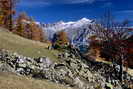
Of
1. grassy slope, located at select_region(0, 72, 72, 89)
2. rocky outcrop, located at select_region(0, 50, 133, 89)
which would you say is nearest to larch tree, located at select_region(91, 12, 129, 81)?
rocky outcrop, located at select_region(0, 50, 133, 89)

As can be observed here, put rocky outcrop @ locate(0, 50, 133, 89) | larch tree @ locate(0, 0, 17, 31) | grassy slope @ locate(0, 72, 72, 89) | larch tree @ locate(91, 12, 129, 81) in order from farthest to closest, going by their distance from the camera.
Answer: larch tree @ locate(0, 0, 17, 31) → larch tree @ locate(91, 12, 129, 81) → rocky outcrop @ locate(0, 50, 133, 89) → grassy slope @ locate(0, 72, 72, 89)

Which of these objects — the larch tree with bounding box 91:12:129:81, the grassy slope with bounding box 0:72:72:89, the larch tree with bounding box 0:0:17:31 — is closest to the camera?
the grassy slope with bounding box 0:72:72:89

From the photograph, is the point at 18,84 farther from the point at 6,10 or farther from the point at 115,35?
the point at 6,10

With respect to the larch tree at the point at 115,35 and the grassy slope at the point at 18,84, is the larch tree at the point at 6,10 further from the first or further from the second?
the grassy slope at the point at 18,84

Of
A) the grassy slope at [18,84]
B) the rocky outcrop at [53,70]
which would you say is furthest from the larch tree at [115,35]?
the grassy slope at [18,84]

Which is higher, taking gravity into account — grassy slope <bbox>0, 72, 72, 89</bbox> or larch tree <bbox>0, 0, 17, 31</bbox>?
larch tree <bbox>0, 0, 17, 31</bbox>

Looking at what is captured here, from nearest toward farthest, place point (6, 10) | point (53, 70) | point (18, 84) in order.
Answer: point (18, 84), point (53, 70), point (6, 10)

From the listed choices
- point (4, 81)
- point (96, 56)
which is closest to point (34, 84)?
point (4, 81)

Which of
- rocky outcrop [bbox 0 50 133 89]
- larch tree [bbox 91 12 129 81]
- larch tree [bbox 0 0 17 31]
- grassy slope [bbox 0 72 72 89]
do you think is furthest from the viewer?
larch tree [bbox 0 0 17 31]

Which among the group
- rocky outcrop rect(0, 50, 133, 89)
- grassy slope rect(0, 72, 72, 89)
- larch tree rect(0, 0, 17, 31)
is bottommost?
rocky outcrop rect(0, 50, 133, 89)

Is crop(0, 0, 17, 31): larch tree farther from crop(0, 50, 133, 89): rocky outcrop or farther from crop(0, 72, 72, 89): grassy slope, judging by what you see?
crop(0, 72, 72, 89): grassy slope

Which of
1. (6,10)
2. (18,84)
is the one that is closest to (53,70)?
(18,84)

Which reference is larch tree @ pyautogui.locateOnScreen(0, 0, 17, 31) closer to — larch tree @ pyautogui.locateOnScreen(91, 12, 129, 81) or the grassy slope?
larch tree @ pyautogui.locateOnScreen(91, 12, 129, 81)

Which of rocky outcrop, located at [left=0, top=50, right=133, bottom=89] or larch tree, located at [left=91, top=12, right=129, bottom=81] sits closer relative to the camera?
rocky outcrop, located at [left=0, top=50, right=133, bottom=89]
